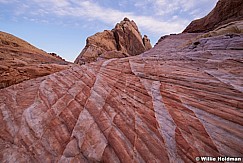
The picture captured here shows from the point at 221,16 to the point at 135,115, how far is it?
19.1 m

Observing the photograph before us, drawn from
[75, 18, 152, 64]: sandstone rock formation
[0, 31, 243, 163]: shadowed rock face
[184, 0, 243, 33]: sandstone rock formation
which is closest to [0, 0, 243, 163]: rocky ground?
[0, 31, 243, 163]: shadowed rock face

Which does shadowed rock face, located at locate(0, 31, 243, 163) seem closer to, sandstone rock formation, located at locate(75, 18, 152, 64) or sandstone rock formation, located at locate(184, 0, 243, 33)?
sandstone rock formation, located at locate(184, 0, 243, 33)

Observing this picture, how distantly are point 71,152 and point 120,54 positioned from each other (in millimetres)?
20638

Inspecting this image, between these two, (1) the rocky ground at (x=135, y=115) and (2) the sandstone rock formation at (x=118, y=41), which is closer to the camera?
(1) the rocky ground at (x=135, y=115)

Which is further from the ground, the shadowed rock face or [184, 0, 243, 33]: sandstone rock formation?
[184, 0, 243, 33]: sandstone rock formation

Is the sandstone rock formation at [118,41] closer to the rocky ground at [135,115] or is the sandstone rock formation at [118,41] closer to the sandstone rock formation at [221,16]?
the sandstone rock formation at [221,16]

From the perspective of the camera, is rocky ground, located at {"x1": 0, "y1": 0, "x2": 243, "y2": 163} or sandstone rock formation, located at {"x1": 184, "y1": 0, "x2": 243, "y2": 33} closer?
rocky ground, located at {"x1": 0, "y1": 0, "x2": 243, "y2": 163}

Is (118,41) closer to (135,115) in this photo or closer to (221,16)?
(221,16)

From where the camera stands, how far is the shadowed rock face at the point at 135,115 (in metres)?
2.63

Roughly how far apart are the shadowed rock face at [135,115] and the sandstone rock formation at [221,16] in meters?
14.1

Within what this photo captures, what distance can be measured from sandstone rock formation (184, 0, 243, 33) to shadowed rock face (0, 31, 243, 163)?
46.3 feet

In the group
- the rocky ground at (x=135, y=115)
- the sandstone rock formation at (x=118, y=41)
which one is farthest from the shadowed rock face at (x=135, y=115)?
the sandstone rock formation at (x=118, y=41)

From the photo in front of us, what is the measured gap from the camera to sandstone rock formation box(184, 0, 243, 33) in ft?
50.2

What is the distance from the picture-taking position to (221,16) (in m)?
16.9
